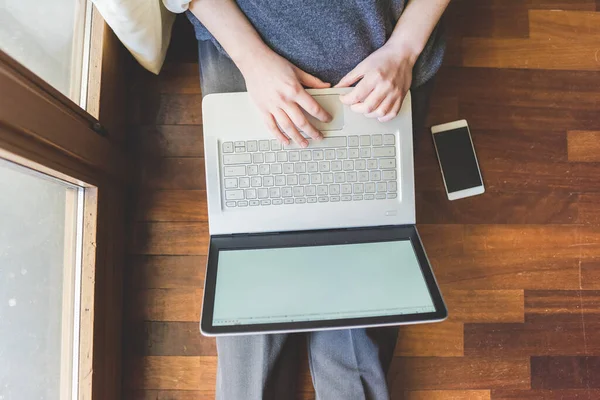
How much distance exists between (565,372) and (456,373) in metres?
0.23

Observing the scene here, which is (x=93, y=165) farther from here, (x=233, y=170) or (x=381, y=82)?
(x=381, y=82)

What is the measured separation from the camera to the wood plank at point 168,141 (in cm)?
101

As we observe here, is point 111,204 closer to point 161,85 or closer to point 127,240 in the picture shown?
point 127,240

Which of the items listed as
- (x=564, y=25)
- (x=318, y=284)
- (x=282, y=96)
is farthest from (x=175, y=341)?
(x=564, y=25)

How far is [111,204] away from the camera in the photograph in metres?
0.92

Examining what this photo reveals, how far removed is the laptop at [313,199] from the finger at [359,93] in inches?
0.5

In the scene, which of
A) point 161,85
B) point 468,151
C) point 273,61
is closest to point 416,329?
point 468,151

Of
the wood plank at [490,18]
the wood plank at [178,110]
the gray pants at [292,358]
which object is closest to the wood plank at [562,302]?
the gray pants at [292,358]

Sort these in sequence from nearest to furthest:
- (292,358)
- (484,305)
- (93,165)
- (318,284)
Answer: (318,284), (93,165), (292,358), (484,305)

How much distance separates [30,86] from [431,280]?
1.85ft

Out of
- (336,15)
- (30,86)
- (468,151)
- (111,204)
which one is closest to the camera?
(30,86)

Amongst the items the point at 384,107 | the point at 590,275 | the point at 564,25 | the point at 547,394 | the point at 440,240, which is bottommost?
the point at 547,394

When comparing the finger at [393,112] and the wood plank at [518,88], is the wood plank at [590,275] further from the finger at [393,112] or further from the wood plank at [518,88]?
the finger at [393,112]

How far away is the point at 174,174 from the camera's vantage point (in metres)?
1.01
